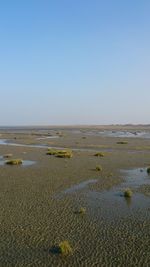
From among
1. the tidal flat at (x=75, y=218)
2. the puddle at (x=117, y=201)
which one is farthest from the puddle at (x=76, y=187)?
the puddle at (x=117, y=201)

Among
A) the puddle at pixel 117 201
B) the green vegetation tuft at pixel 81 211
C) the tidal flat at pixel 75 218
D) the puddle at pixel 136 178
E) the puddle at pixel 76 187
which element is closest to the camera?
the tidal flat at pixel 75 218

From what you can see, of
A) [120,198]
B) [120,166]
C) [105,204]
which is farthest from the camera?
[120,166]

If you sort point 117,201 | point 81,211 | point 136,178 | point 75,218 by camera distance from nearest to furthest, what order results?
point 75,218 < point 81,211 < point 117,201 < point 136,178

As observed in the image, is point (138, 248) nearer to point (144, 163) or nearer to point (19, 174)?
point (19, 174)

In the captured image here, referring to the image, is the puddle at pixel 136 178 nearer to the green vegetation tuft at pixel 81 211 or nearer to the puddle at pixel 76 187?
the puddle at pixel 76 187

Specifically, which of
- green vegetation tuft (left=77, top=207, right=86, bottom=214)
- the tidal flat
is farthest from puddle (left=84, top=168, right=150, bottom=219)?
green vegetation tuft (left=77, top=207, right=86, bottom=214)

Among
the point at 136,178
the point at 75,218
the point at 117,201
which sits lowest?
the point at 75,218

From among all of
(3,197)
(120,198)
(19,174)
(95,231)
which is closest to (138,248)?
(95,231)

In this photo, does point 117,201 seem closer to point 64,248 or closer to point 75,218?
point 75,218

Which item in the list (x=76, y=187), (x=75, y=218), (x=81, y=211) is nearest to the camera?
(x=75, y=218)

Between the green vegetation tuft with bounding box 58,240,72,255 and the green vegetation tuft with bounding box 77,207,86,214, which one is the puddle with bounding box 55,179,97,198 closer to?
the green vegetation tuft with bounding box 77,207,86,214

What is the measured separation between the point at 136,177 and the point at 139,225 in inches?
536

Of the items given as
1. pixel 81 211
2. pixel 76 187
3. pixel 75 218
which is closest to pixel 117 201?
pixel 81 211

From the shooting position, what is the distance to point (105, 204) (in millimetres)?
21578
